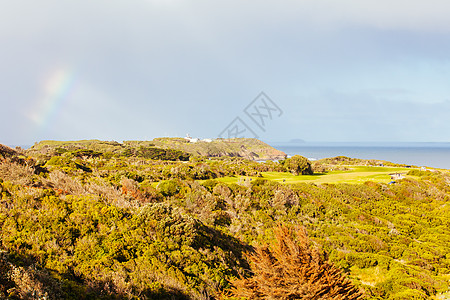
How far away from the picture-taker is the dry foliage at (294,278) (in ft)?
11.8

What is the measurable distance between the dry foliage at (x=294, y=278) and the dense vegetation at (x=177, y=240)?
13cm

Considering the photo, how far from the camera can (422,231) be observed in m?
12.4

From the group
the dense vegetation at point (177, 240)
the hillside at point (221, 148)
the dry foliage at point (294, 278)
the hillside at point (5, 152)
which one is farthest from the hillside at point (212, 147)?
the dry foliage at point (294, 278)

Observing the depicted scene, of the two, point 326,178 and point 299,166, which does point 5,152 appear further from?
point 326,178

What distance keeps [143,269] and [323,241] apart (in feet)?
29.8

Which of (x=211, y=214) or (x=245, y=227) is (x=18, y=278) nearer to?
(x=211, y=214)

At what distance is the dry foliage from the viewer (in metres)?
3.58

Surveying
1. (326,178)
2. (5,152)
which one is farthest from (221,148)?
(5,152)

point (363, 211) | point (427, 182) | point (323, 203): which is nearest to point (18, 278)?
point (323, 203)

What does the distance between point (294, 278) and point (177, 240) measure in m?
3.41

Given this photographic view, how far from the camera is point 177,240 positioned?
5949mm

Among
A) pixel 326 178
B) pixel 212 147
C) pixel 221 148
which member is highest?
pixel 212 147

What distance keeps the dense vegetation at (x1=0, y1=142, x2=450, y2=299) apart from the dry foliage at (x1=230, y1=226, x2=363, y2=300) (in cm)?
13

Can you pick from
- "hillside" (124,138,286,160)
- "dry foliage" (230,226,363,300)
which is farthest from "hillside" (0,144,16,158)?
"hillside" (124,138,286,160)
